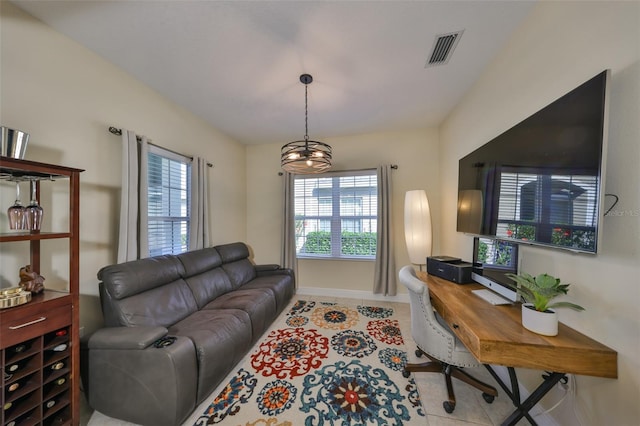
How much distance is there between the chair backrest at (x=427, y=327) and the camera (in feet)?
4.92

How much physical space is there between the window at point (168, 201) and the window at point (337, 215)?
5.89 ft

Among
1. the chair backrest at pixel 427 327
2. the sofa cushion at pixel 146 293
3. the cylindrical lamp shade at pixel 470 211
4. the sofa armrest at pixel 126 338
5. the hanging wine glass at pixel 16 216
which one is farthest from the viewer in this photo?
the cylindrical lamp shade at pixel 470 211

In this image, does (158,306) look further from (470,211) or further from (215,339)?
(470,211)

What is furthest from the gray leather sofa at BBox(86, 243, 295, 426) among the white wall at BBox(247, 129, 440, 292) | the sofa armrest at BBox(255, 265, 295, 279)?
the white wall at BBox(247, 129, 440, 292)

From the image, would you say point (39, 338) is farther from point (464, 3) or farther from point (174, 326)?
point (464, 3)

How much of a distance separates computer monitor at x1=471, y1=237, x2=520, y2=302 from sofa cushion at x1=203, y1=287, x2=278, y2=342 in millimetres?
2138

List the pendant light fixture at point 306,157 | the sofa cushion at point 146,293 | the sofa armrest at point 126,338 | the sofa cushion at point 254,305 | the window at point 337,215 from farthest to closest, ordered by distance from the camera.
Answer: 1. the window at point 337,215
2. the sofa cushion at point 254,305
3. the pendant light fixture at point 306,157
4. the sofa cushion at point 146,293
5. the sofa armrest at point 126,338

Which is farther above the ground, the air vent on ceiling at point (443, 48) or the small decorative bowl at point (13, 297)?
the air vent on ceiling at point (443, 48)

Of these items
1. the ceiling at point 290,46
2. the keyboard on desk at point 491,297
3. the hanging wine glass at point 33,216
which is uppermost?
the ceiling at point 290,46

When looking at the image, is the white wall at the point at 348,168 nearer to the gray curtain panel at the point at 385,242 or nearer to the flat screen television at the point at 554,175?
the gray curtain panel at the point at 385,242

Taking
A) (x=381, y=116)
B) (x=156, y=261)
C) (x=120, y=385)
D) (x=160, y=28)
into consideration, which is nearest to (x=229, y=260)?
(x=156, y=261)

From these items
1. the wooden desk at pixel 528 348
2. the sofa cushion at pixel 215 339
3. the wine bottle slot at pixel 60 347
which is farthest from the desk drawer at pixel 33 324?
the wooden desk at pixel 528 348

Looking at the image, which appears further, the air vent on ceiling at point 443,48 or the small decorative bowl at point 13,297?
the air vent on ceiling at point 443,48

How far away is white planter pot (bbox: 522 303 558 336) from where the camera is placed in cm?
108
